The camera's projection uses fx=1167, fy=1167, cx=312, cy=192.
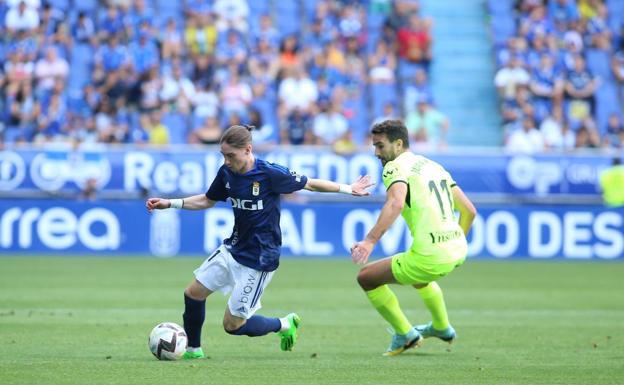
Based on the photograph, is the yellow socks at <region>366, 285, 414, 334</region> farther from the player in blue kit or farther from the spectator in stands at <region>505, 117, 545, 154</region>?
the spectator in stands at <region>505, 117, 545, 154</region>

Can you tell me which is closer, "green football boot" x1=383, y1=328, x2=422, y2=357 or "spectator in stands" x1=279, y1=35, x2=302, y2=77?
"green football boot" x1=383, y1=328, x2=422, y2=357

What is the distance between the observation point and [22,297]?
15.6 metres

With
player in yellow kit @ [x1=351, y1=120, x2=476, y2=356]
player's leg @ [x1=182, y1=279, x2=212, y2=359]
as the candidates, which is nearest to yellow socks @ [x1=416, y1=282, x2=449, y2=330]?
player in yellow kit @ [x1=351, y1=120, x2=476, y2=356]

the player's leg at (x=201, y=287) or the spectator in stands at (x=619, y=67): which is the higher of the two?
the spectator in stands at (x=619, y=67)

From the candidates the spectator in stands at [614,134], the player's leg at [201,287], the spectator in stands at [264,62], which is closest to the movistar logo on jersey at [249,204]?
the player's leg at [201,287]

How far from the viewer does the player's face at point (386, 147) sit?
10359mm

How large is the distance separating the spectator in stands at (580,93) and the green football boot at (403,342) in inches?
706

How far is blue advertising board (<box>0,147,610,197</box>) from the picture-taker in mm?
22859

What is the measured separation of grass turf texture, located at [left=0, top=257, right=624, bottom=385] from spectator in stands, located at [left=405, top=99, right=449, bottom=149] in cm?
511

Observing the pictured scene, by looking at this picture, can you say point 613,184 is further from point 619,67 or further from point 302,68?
point 302,68

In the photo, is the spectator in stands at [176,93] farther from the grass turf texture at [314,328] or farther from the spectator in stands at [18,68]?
the grass turf texture at [314,328]

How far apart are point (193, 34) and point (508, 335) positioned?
16.2m

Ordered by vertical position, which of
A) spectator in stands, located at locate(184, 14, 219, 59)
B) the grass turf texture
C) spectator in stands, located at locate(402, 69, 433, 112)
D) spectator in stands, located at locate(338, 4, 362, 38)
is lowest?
the grass turf texture

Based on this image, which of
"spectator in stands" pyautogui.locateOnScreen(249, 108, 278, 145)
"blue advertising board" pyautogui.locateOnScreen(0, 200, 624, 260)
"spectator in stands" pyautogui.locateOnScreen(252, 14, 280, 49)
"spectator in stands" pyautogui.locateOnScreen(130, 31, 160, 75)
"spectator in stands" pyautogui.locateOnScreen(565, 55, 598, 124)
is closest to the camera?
"blue advertising board" pyautogui.locateOnScreen(0, 200, 624, 260)
